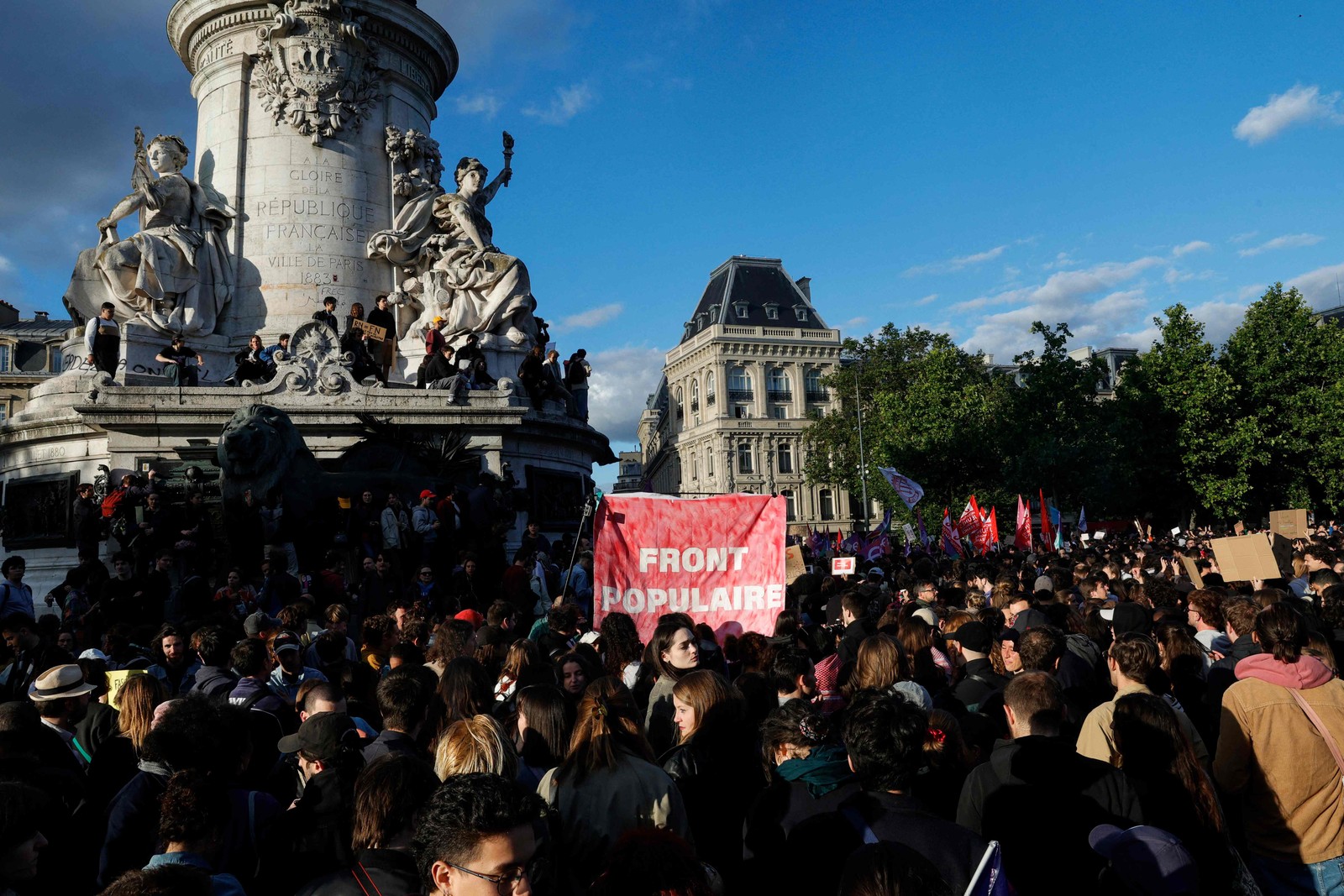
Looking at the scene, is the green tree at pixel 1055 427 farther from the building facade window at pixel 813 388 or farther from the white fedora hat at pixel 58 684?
the white fedora hat at pixel 58 684

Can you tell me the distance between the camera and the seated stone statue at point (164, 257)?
19.4 m

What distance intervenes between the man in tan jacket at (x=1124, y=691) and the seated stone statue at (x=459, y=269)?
688 inches

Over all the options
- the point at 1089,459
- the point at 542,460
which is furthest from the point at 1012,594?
the point at 1089,459

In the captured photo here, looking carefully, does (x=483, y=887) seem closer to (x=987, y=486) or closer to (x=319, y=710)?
(x=319, y=710)

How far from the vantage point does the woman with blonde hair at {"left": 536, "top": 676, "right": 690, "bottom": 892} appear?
11.6 feet

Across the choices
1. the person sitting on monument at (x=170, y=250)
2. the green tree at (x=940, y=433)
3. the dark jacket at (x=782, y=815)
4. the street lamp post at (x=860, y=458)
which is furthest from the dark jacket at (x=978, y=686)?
the street lamp post at (x=860, y=458)

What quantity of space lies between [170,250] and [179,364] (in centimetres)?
366

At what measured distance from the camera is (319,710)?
472cm

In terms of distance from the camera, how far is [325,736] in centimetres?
388

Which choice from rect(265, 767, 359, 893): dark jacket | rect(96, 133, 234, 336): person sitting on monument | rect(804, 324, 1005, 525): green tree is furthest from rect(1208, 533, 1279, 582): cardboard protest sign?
rect(804, 324, 1005, 525): green tree

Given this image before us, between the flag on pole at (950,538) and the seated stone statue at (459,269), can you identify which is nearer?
the seated stone statue at (459,269)

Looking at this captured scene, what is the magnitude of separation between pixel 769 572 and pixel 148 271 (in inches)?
640

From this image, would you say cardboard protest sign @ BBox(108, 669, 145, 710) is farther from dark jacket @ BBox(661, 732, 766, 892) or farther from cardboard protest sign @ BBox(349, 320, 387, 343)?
cardboard protest sign @ BBox(349, 320, 387, 343)

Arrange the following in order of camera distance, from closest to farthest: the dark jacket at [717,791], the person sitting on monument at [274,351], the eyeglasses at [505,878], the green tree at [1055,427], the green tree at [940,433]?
the eyeglasses at [505,878], the dark jacket at [717,791], the person sitting on monument at [274,351], the green tree at [1055,427], the green tree at [940,433]
